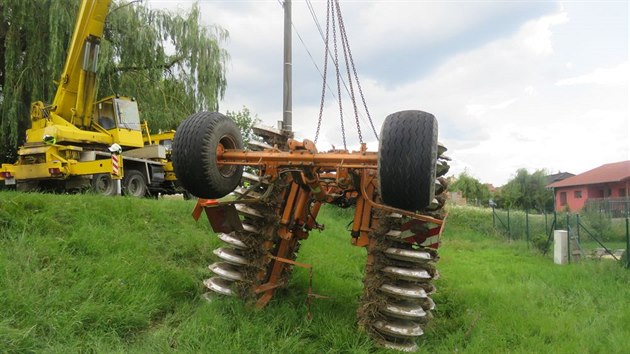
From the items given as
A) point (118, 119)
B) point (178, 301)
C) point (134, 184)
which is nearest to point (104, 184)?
point (134, 184)

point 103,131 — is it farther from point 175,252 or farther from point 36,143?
point 175,252

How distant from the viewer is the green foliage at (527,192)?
5400 centimetres

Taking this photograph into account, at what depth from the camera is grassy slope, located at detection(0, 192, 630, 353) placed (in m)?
3.90

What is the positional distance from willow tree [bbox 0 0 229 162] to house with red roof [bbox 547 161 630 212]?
33.2 meters

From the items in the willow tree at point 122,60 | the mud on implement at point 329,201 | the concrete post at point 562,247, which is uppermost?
the willow tree at point 122,60

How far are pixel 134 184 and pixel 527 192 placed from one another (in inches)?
2086

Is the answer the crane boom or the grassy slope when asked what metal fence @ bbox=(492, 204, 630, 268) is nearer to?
the grassy slope

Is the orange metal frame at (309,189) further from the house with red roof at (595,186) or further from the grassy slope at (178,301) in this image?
the house with red roof at (595,186)

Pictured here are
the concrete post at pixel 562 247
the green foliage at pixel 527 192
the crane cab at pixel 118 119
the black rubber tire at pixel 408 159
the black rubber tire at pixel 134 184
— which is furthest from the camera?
the green foliage at pixel 527 192

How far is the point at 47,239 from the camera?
526 cm

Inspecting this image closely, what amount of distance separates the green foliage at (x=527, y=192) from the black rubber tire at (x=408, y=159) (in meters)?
54.0

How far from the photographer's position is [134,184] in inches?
490

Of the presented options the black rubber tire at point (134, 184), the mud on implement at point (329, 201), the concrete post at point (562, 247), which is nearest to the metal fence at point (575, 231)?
the concrete post at point (562, 247)

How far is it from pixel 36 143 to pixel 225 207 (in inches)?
327
